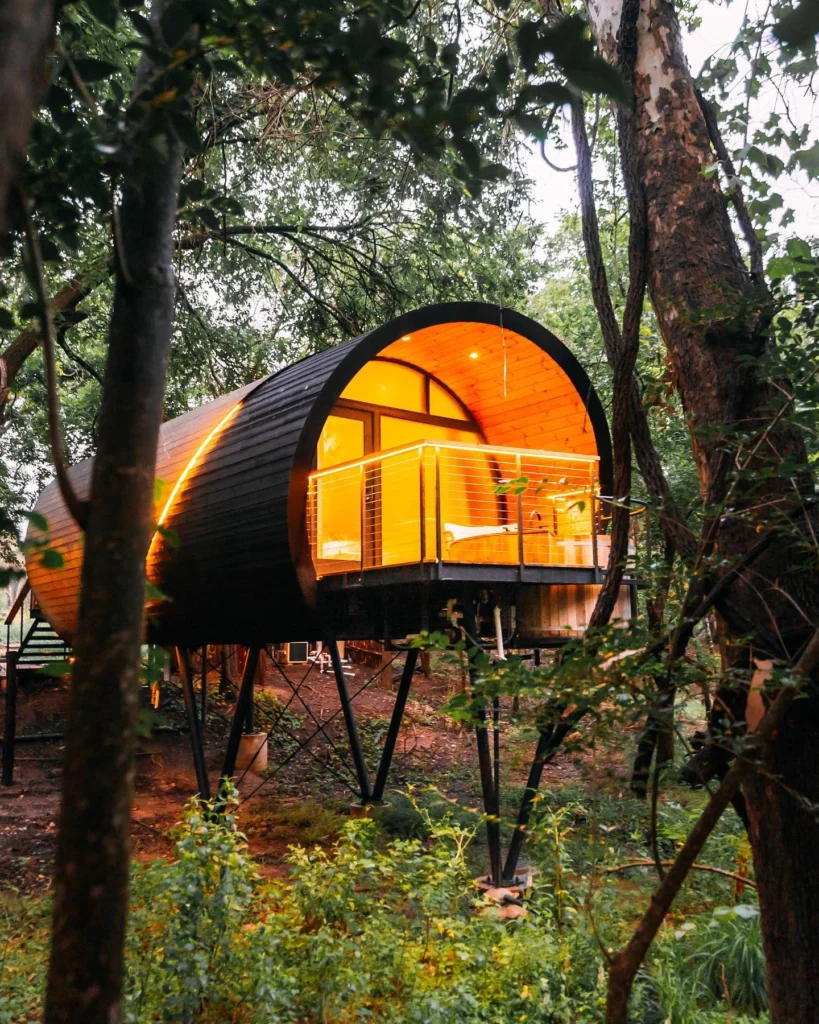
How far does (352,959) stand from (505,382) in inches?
311

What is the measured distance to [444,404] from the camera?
11.9m

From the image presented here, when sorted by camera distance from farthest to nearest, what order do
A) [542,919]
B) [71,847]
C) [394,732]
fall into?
[394,732], [542,919], [71,847]

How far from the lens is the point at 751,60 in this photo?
3277 millimetres

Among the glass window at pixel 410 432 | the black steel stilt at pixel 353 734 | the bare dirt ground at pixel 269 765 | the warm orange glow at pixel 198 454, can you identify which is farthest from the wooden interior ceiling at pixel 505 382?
the bare dirt ground at pixel 269 765

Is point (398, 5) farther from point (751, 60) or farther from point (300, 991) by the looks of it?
point (300, 991)

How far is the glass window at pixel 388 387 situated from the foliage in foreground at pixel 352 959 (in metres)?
6.67

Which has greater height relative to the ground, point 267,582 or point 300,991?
point 267,582

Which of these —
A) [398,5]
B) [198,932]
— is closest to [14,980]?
[198,932]

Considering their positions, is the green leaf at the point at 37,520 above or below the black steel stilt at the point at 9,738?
above

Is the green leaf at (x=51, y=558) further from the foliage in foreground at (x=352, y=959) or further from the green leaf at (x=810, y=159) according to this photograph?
the foliage in foreground at (x=352, y=959)

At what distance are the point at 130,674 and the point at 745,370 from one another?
8.40 feet

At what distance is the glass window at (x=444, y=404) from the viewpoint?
11.7 meters

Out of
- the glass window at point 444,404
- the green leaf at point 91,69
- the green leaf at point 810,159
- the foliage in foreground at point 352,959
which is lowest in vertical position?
the foliage in foreground at point 352,959

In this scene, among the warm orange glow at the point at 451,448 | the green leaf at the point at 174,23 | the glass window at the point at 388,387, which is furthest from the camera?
the glass window at the point at 388,387
